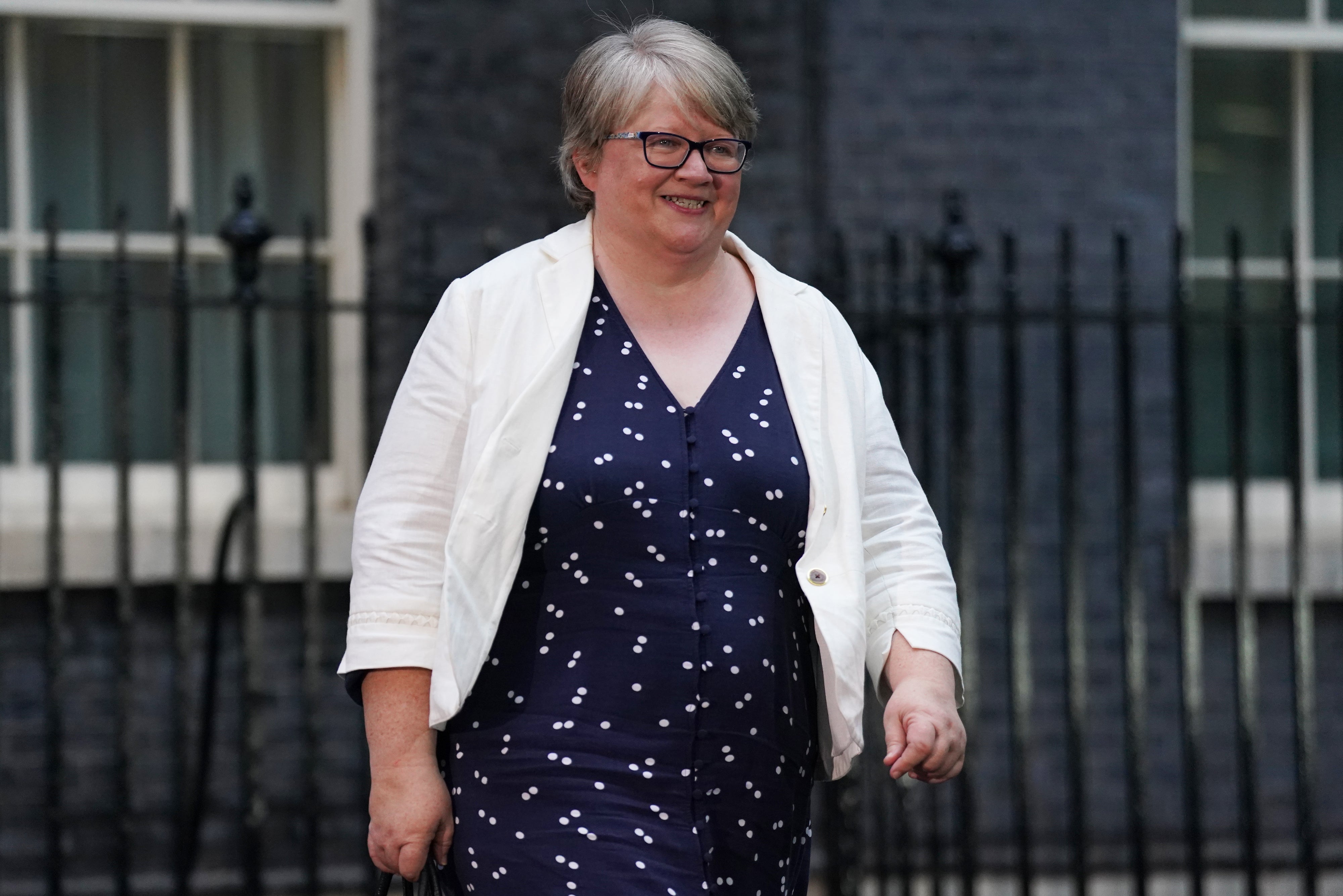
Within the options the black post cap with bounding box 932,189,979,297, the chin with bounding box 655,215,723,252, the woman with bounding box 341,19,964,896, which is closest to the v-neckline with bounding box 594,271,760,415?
the woman with bounding box 341,19,964,896

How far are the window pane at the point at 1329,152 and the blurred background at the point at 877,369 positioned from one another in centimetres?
2

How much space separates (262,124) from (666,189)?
12.8 feet

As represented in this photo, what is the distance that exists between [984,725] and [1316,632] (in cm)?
120

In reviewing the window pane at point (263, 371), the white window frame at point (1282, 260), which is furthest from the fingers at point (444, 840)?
the white window frame at point (1282, 260)

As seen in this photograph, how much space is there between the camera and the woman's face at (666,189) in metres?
2.37

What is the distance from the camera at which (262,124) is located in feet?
19.5

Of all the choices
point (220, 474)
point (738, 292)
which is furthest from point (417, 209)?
point (738, 292)

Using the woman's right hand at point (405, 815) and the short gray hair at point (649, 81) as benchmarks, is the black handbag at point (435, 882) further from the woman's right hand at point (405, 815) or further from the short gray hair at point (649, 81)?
the short gray hair at point (649, 81)

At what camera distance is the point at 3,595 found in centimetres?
532

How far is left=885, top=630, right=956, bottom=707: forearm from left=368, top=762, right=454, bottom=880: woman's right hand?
631 mm

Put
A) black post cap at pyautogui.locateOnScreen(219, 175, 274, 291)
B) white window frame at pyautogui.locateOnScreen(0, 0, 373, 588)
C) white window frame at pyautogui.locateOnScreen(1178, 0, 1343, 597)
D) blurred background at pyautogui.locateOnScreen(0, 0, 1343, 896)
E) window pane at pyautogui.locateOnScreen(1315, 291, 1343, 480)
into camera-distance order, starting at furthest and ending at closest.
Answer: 1. window pane at pyautogui.locateOnScreen(1315, 291, 1343, 480)
2. white window frame at pyautogui.locateOnScreen(1178, 0, 1343, 597)
3. white window frame at pyautogui.locateOnScreen(0, 0, 373, 588)
4. blurred background at pyautogui.locateOnScreen(0, 0, 1343, 896)
5. black post cap at pyautogui.locateOnScreen(219, 175, 274, 291)

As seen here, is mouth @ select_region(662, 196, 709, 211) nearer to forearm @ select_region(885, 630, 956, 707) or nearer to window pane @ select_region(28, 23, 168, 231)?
→ forearm @ select_region(885, 630, 956, 707)

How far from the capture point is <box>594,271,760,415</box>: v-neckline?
240cm

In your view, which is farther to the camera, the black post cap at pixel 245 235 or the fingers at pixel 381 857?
the black post cap at pixel 245 235
